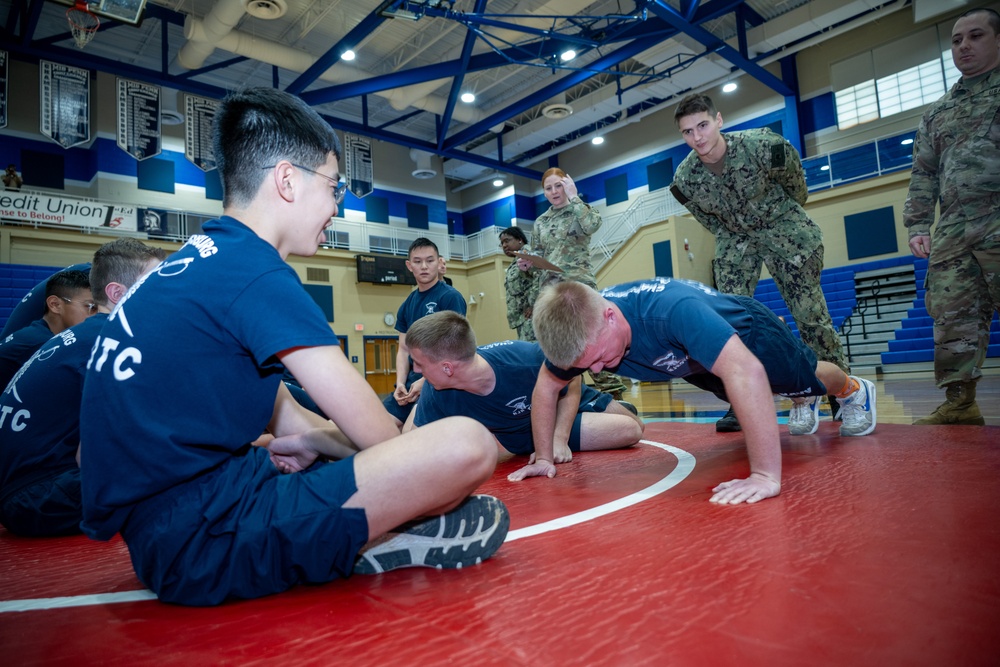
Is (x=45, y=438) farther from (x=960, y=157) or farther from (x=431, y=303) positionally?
(x=960, y=157)

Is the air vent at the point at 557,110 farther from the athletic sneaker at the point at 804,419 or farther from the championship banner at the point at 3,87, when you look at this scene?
the athletic sneaker at the point at 804,419

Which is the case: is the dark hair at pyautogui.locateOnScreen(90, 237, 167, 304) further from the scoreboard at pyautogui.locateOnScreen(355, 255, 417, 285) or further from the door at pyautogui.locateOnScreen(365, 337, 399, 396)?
the door at pyautogui.locateOnScreen(365, 337, 399, 396)

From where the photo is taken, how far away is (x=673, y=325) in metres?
2.15

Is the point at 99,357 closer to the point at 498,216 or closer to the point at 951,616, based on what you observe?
the point at 951,616

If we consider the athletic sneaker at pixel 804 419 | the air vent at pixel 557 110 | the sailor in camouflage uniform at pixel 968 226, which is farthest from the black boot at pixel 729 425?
the air vent at pixel 557 110

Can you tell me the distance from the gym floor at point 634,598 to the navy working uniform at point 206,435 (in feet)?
0.36

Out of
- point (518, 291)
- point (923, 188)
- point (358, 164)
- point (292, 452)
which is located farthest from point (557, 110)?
point (292, 452)

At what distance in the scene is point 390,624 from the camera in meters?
1.07

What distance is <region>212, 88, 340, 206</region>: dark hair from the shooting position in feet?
4.50

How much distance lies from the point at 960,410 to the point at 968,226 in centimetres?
104

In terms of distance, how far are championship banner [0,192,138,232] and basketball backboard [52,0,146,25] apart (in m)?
6.32

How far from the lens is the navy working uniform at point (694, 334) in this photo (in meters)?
2.01

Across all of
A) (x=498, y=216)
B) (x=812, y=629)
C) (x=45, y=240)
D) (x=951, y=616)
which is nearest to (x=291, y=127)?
(x=812, y=629)

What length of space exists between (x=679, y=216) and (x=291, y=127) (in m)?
15.0
